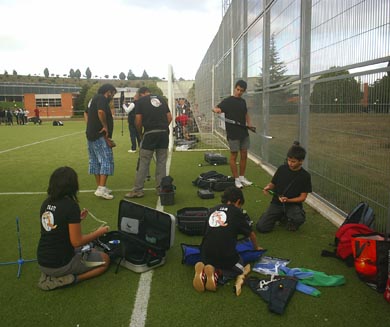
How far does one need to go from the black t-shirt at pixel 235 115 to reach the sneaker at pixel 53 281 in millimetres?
4628

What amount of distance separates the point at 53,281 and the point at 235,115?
4.95 metres

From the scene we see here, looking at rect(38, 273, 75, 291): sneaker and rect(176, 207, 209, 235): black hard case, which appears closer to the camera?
rect(38, 273, 75, 291): sneaker

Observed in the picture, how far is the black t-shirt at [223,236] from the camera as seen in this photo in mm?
3564

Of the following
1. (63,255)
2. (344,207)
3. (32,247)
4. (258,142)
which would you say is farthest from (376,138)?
(258,142)

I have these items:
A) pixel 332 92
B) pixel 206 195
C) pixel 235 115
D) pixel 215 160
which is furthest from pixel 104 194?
pixel 215 160

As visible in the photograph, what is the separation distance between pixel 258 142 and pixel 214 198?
4419mm

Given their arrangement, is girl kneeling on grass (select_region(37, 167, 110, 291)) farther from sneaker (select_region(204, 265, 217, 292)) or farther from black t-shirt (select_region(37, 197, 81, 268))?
sneaker (select_region(204, 265, 217, 292))

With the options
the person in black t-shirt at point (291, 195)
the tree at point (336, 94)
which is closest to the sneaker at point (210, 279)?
the person in black t-shirt at point (291, 195)

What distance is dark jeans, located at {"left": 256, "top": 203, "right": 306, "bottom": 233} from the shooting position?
4.92 m

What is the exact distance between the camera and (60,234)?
3.44 meters

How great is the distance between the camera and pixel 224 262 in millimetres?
3586

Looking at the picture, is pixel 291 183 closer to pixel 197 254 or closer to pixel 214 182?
pixel 197 254

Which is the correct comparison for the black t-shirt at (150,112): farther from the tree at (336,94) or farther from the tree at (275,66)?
the tree at (275,66)

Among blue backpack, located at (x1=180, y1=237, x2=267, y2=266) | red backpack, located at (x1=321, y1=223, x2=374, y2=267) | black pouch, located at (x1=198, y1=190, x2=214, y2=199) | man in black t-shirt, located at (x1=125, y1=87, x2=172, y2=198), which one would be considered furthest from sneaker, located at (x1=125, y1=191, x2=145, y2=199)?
red backpack, located at (x1=321, y1=223, x2=374, y2=267)
